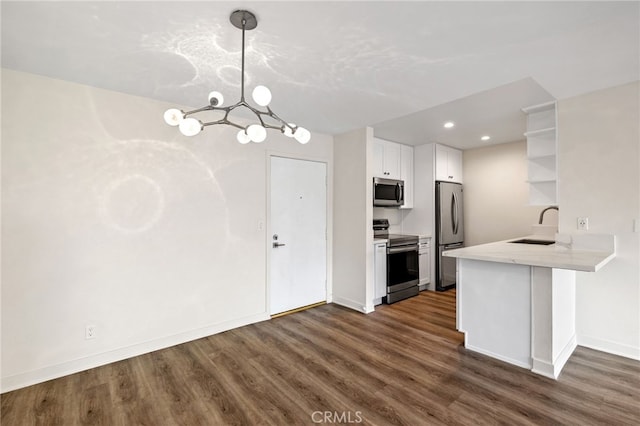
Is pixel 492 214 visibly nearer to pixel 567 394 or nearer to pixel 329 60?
pixel 567 394

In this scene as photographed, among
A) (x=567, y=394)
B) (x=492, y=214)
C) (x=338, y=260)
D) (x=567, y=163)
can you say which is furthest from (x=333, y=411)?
(x=492, y=214)

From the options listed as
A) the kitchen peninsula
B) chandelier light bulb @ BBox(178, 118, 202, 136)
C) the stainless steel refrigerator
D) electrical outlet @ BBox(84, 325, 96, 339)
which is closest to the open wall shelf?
the kitchen peninsula

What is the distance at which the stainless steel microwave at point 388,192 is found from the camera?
4.43 meters

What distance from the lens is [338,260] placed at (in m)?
4.25

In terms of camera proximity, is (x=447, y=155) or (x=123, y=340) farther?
(x=447, y=155)

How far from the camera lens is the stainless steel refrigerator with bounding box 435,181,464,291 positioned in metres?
4.84

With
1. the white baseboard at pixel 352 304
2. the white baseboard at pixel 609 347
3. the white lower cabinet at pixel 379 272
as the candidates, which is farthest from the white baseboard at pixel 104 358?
the white baseboard at pixel 609 347

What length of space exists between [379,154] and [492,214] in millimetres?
2244

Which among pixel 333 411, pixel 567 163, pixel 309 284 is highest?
pixel 567 163

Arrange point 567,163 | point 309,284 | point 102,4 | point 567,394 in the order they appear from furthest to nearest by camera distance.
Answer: point 309,284 → point 567,163 → point 567,394 → point 102,4

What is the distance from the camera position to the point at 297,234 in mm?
3941

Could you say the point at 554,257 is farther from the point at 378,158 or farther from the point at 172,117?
the point at 172,117

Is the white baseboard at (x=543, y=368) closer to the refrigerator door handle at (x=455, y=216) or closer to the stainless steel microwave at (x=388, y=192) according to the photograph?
the stainless steel microwave at (x=388, y=192)

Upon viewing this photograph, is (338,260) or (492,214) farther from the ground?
(492,214)
